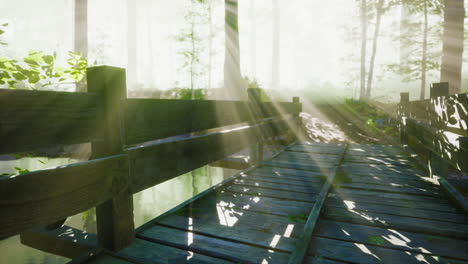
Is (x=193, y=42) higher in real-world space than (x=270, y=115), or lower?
higher

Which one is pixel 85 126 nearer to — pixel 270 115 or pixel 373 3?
pixel 270 115

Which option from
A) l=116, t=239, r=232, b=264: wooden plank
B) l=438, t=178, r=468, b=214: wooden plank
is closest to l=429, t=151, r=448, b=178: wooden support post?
l=438, t=178, r=468, b=214: wooden plank

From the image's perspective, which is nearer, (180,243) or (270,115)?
(180,243)

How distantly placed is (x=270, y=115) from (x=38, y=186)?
5815 mm

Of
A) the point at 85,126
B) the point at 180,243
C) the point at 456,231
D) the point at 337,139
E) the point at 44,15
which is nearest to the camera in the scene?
the point at 85,126

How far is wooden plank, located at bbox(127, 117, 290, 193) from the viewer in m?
2.24

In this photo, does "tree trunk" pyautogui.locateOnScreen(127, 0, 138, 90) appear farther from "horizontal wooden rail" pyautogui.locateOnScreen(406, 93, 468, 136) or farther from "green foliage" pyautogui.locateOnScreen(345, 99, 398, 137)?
"horizontal wooden rail" pyautogui.locateOnScreen(406, 93, 468, 136)

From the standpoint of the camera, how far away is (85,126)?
1.82 metres

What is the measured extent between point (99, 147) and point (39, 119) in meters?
0.59

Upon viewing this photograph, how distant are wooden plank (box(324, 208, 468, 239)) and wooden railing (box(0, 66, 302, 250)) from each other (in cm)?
175

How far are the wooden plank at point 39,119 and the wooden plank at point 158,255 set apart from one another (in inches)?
41.5

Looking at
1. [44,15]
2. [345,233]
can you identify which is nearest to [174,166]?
[345,233]

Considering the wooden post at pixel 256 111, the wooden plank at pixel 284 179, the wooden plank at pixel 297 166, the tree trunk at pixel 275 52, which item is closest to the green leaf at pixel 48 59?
the wooden plank at pixel 284 179

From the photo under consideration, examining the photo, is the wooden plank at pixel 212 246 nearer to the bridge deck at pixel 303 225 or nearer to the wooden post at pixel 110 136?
the bridge deck at pixel 303 225
